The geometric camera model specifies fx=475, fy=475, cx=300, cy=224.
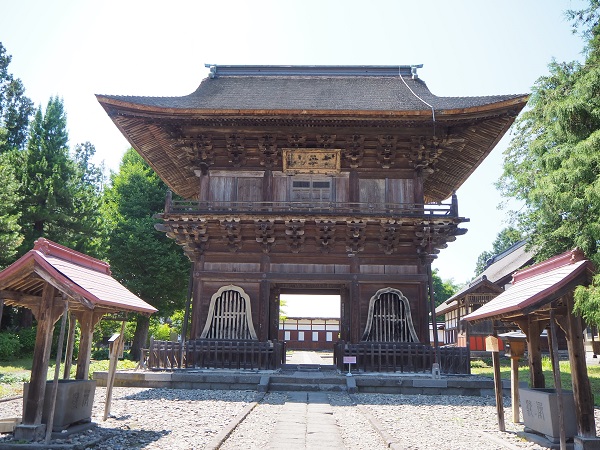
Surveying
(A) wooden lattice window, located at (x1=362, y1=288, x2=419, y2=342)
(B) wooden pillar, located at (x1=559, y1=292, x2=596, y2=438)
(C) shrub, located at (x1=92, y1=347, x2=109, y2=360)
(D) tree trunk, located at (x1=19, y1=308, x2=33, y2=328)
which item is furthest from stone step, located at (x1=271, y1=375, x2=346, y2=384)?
(D) tree trunk, located at (x1=19, y1=308, x2=33, y2=328)

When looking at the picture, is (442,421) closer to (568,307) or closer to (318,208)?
(568,307)

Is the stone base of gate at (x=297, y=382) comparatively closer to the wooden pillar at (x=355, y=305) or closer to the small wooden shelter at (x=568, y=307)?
the wooden pillar at (x=355, y=305)

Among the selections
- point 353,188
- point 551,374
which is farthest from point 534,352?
point 551,374

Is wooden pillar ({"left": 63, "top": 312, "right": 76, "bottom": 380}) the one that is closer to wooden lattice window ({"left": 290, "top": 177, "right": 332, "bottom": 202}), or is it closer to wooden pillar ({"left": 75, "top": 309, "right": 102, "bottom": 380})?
wooden pillar ({"left": 75, "top": 309, "right": 102, "bottom": 380})

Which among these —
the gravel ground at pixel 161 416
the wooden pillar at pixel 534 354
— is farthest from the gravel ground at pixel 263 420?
the wooden pillar at pixel 534 354

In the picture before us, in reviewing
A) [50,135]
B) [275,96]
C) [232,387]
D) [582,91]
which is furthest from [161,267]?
[582,91]

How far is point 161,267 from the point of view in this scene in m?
25.5

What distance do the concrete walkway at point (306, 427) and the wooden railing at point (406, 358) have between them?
3082 millimetres

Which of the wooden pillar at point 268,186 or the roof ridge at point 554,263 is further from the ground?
the wooden pillar at point 268,186

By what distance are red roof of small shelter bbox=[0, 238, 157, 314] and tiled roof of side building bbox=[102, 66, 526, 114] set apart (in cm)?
792

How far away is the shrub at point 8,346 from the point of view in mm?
22000

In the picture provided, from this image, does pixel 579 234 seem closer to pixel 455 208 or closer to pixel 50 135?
pixel 455 208

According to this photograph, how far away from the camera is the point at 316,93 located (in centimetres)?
1781

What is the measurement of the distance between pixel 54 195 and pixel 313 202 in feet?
56.9
